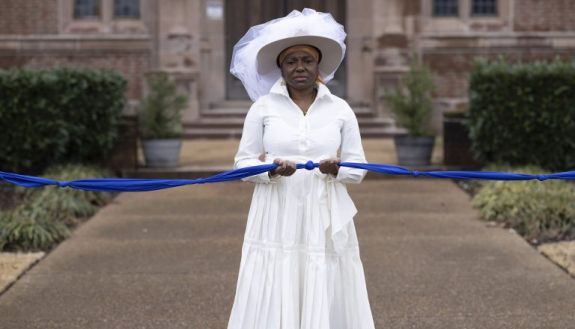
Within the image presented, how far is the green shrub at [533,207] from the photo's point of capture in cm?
845

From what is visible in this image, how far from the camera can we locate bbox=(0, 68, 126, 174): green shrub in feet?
33.8

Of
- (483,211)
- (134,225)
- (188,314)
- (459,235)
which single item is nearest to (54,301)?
(188,314)

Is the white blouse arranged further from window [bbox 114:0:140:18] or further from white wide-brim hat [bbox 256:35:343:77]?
window [bbox 114:0:140:18]

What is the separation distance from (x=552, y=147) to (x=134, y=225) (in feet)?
16.1

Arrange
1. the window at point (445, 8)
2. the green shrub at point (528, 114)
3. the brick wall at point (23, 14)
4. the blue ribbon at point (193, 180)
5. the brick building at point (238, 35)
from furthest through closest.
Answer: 1. the window at point (445, 8)
2. the brick wall at point (23, 14)
3. the brick building at point (238, 35)
4. the green shrub at point (528, 114)
5. the blue ribbon at point (193, 180)

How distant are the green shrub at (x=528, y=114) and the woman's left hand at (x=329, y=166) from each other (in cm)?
662

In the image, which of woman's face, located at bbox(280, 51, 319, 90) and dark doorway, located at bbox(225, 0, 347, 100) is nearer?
woman's face, located at bbox(280, 51, 319, 90)

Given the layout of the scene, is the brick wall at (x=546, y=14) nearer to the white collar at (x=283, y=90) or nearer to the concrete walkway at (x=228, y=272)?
the concrete walkway at (x=228, y=272)

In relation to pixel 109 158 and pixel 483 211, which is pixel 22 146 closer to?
pixel 109 158

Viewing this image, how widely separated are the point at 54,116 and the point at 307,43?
6.59m

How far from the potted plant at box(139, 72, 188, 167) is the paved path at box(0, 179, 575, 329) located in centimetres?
131

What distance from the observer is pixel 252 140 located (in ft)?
14.5

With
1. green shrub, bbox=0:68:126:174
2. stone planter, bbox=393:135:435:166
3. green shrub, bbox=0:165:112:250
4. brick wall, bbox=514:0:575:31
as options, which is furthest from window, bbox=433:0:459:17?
green shrub, bbox=0:165:112:250

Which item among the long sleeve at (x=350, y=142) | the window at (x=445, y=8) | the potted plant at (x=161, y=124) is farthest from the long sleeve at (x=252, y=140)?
the window at (x=445, y=8)
